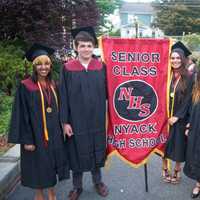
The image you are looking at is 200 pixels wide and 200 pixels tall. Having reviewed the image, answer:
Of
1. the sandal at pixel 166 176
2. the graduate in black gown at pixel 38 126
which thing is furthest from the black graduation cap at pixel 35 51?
the sandal at pixel 166 176

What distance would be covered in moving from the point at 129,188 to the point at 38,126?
5.29ft

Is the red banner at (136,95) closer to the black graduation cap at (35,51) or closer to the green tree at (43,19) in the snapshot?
the black graduation cap at (35,51)

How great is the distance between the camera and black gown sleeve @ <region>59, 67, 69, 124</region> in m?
4.15

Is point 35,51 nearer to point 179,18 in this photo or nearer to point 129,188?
point 129,188

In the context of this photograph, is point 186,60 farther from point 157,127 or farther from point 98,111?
point 98,111

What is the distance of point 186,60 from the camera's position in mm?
4656

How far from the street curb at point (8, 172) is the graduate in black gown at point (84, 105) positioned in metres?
0.90

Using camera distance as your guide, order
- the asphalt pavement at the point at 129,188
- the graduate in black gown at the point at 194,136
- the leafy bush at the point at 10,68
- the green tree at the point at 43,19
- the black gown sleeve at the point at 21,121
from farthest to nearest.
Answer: the green tree at the point at 43,19, the leafy bush at the point at 10,68, the asphalt pavement at the point at 129,188, the graduate in black gown at the point at 194,136, the black gown sleeve at the point at 21,121

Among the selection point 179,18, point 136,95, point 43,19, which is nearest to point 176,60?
point 136,95

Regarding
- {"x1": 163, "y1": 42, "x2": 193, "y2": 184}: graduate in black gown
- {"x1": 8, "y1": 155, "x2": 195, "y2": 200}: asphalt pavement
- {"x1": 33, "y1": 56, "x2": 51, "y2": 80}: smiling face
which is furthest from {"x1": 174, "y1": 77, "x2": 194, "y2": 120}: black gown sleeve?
{"x1": 33, "y1": 56, "x2": 51, "y2": 80}: smiling face

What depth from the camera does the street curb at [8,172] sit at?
14.9 ft

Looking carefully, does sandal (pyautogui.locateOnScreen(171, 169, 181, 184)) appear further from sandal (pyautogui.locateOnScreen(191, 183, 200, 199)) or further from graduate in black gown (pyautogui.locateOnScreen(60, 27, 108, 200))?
graduate in black gown (pyautogui.locateOnScreen(60, 27, 108, 200))

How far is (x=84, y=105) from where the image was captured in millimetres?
4258

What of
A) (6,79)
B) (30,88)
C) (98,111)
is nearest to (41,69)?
(30,88)
